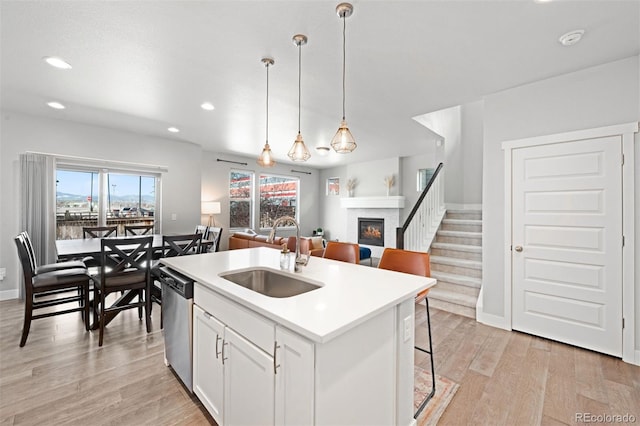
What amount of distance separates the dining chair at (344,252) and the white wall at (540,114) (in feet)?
5.41

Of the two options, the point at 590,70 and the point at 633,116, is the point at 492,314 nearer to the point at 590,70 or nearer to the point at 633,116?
the point at 633,116

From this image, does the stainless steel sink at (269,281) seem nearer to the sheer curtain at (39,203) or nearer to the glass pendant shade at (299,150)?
the glass pendant shade at (299,150)

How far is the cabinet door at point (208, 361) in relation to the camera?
5.06 ft

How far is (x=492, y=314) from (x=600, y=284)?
3.20 feet

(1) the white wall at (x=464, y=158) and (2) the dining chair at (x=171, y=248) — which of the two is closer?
(2) the dining chair at (x=171, y=248)

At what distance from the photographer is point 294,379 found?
108 centimetres

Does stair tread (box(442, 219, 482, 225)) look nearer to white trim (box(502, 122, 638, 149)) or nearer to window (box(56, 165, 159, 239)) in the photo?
white trim (box(502, 122, 638, 149))

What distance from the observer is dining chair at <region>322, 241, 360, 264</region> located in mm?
2570

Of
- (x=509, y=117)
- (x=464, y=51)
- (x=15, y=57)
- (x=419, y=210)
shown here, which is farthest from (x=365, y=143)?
(x=15, y=57)

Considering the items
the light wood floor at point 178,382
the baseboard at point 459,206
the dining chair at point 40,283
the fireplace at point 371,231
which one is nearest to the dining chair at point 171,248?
the light wood floor at point 178,382

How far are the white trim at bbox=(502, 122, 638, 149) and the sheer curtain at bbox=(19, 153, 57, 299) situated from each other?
6.19 m

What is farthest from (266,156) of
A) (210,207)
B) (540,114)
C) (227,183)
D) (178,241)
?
(227,183)

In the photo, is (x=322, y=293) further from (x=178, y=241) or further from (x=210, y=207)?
(x=210, y=207)

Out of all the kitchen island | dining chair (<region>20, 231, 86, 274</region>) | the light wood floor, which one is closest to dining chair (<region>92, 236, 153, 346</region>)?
the light wood floor
